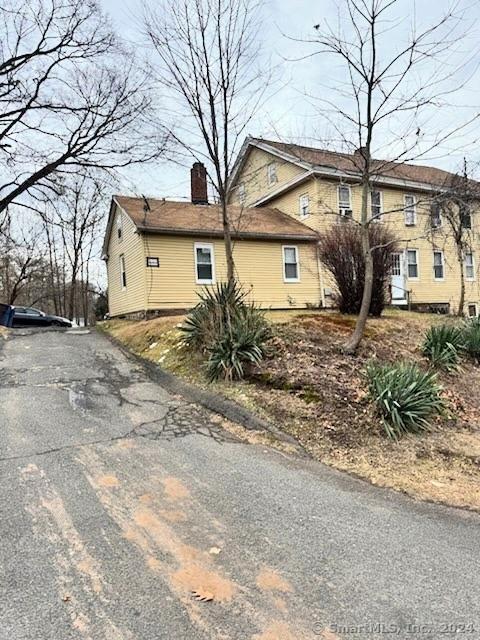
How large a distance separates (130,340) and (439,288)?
15.9m

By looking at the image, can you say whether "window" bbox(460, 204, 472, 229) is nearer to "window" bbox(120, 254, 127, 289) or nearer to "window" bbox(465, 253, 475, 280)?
"window" bbox(465, 253, 475, 280)

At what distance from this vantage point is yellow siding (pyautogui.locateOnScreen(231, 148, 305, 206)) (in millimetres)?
19875

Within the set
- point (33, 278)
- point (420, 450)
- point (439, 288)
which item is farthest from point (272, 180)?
point (33, 278)

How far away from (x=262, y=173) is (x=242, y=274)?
7.75 meters

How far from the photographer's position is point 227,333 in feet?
24.2

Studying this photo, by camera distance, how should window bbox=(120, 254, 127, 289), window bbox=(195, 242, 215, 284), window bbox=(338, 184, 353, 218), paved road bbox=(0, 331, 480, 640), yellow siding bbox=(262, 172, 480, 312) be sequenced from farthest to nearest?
window bbox=(338, 184, 353, 218) → yellow siding bbox=(262, 172, 480, 312) → window bbox=(120, 254, 127, 289) → window bbox=(195, 242, 215, 284) → paved road bbox=(0, 331, 480, 640)

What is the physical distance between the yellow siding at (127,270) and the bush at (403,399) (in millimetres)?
11349

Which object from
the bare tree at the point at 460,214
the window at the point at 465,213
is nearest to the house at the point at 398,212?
the bare tree at the point at 460,214

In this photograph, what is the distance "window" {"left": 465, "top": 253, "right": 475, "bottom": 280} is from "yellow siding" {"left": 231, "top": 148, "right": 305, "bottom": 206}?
1035 cm

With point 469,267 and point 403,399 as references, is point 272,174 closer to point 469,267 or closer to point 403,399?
point 469,267

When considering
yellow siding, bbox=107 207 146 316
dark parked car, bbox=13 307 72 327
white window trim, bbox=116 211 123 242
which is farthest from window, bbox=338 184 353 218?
dark parked car, bbox=13 307 72 327

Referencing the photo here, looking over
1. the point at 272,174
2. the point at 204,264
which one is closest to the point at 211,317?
the point at 204,264

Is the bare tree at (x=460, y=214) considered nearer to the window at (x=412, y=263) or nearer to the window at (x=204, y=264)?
the window at (x=412, y=263)

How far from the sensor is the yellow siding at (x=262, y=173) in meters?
19.9
